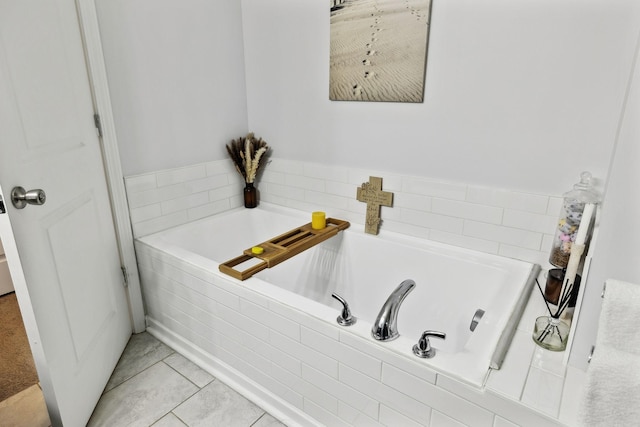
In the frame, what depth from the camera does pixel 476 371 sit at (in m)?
1.08

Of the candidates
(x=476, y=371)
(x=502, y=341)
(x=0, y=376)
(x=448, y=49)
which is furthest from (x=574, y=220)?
(x=0, y=376)

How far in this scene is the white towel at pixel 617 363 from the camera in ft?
2.59

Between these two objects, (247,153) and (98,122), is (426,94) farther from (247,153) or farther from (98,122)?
(98,122)

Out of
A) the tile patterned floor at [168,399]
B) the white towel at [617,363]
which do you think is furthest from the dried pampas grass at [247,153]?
the white towel at [617,363]

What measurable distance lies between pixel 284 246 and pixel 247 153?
0.80 meters

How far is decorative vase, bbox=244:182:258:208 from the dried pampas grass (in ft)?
0.26

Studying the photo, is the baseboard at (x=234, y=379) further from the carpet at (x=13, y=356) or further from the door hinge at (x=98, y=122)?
the door hinge at (x=98, y=122)

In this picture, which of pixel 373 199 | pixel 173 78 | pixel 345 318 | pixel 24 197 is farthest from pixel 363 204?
pixel 24 197

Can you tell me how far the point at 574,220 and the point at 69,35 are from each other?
212cm

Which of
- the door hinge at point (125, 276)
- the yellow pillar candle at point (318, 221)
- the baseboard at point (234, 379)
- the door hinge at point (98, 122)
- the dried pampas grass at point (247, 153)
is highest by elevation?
the door hinge at point (98, 122)

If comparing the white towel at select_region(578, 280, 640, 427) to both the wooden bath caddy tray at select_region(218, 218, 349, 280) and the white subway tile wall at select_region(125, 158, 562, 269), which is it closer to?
the white subway tile wall at select_region(125, 158, 562, 269)

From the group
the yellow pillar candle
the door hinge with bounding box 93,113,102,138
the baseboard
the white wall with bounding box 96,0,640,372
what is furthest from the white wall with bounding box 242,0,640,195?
the baseboard

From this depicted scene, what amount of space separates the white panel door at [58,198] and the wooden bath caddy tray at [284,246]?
585mm

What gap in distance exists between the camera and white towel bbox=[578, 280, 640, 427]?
0.79 meters
